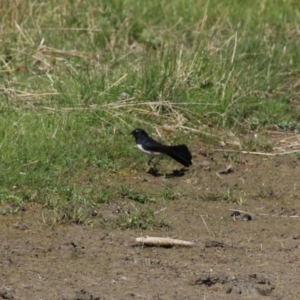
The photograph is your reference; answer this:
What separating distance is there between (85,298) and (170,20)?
508 centimetres

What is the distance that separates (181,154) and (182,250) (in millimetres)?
1298

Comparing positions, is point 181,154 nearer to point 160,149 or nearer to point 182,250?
point 160,149

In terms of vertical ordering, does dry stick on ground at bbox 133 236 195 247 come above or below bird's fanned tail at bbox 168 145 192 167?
above

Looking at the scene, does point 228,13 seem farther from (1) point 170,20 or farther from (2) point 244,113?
(2) point 244,113

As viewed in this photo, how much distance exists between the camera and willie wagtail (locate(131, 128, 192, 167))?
21.8ft

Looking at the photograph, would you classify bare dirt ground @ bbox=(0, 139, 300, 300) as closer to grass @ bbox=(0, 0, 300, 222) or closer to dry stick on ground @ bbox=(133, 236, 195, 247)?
dry stick on ground @ bbox=(133, 236, 195, 247)

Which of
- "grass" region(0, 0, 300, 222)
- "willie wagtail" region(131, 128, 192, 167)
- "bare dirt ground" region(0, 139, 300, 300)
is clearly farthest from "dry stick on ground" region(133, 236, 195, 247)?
"willie wagtail" region(131, 128, 192, 167)

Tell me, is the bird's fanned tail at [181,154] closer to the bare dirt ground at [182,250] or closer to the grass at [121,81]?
the bare dirt ground at [182,250]

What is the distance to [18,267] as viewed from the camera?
5.08 m

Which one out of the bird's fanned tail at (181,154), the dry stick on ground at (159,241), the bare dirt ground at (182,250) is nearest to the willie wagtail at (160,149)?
the bird's fanned tail at (181,154)

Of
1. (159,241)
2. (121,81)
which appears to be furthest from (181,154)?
(159,241)

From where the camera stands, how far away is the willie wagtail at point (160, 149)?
6.64m

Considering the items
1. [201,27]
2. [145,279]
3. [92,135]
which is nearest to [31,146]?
[92,135]

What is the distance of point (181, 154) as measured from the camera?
22.0 feet
